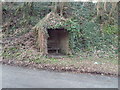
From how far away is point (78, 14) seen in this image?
12.7 m

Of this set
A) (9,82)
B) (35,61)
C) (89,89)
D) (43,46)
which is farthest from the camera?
(43,46)

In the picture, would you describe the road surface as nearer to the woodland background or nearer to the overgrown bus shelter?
the woodland background

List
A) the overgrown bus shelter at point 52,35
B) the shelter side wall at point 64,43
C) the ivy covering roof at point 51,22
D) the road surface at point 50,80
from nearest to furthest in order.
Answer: the road surface at point 50,80, the overgrown bus shelter at point 52,35, the ivy covering roof at point 51,22, the shelter side wall at point 64,43

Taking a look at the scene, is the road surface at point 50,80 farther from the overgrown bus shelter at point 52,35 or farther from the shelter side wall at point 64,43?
the shelter side wall at point 64,43

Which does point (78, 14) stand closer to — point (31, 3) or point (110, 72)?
point (31, 3)

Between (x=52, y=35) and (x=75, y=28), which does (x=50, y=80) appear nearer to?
(x=75, y=28)

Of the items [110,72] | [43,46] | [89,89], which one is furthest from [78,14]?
[89,89]

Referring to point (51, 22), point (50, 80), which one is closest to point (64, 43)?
point (51, 22)

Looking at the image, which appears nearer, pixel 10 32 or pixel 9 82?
pixel 9 82

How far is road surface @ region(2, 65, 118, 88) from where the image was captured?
18.0ft

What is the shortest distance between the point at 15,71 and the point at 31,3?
7664 millimetres

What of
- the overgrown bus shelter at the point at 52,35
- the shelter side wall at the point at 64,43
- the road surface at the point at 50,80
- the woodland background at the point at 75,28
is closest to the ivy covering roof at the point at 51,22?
the overgrown bus shelter at the point at 52,35

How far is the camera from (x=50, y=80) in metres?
5.98

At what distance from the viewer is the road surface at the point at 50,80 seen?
5.48 m
